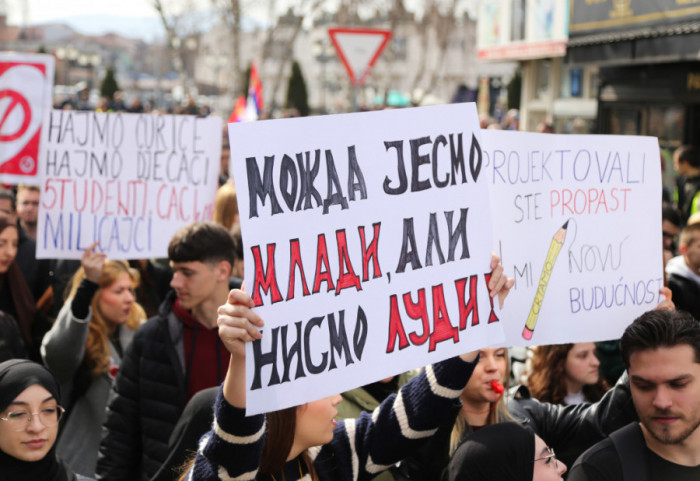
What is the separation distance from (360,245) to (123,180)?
124 inches

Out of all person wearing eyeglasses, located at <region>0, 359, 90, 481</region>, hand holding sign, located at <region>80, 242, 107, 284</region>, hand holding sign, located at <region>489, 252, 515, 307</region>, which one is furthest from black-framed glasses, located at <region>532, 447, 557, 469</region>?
hand holding sign, located at <region>80, 242, 107, 284</region>

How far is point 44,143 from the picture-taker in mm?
5555

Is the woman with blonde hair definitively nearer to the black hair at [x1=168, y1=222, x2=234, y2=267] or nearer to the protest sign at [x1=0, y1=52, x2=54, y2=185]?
the black hair at [x1=168, y1=222, x2=234, y2=267]

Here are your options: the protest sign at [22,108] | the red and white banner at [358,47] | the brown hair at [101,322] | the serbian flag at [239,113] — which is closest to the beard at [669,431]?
the brown hair at [101,322]

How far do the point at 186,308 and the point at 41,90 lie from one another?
3390 mm

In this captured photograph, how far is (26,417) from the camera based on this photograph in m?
3.39

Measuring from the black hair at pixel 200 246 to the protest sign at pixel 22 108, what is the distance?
102 inches

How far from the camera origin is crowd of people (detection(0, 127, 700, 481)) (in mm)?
2785

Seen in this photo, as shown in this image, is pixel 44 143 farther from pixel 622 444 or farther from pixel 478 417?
pixel 622 444

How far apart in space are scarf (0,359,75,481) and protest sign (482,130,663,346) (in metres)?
1.66

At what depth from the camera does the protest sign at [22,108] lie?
21.7 ft

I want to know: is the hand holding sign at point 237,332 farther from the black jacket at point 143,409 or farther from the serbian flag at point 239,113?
the serbian flag at point 239,113

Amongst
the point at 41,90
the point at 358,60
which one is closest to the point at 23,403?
the point at 41,90

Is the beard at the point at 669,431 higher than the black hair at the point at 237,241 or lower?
lower
